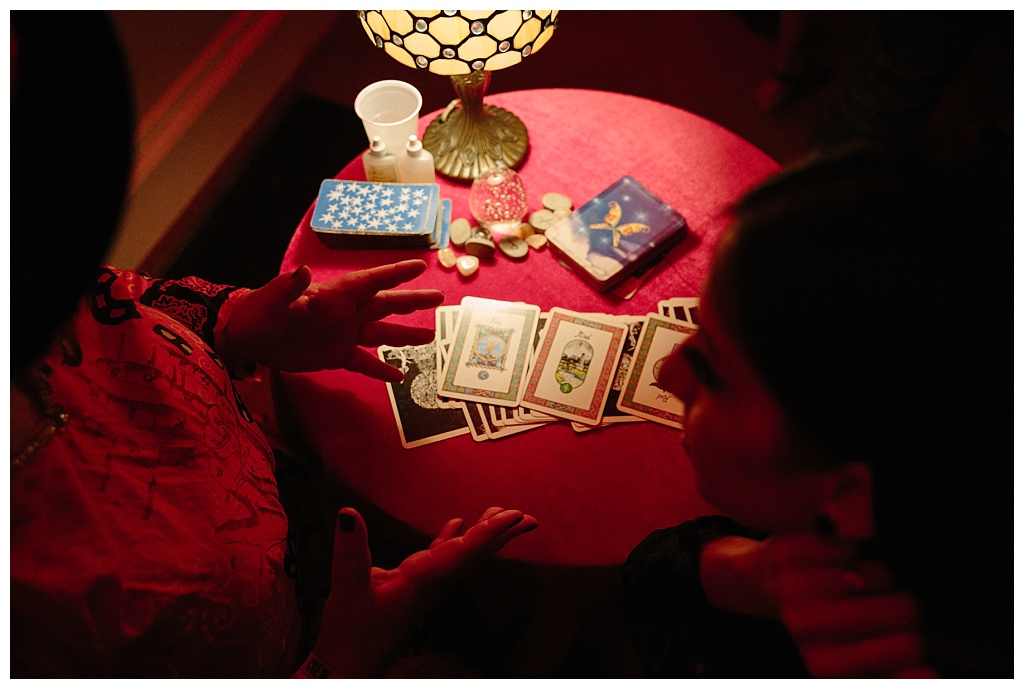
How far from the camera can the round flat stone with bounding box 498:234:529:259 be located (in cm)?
142

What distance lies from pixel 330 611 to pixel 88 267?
0.71 m

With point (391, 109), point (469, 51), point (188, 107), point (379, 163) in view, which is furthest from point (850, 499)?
point (188, 107)

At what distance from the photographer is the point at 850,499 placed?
24.9 inches

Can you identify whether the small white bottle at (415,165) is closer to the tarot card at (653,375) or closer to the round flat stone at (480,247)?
the round flat stone at (480,247)

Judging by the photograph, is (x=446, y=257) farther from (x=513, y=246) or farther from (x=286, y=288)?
(x=286, y=288)

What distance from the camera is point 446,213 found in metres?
1.49

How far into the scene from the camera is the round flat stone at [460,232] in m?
1.44

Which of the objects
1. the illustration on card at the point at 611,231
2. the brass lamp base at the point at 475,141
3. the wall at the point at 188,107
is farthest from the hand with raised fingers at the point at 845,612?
the wall at the point at 188,107

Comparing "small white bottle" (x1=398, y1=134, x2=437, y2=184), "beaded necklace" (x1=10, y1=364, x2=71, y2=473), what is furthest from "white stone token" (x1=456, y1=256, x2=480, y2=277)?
"beaded necklace" (x1=10, y1=364, x2=71, y2=473)

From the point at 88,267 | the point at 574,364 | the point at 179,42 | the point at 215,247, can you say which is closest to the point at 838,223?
the point at 88,267

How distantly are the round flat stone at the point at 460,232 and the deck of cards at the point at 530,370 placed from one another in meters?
→ 0.16

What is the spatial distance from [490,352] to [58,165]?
0.93 metres

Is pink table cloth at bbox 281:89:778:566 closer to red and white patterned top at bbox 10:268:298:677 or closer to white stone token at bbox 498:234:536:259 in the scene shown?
white stone token at bbox 498:234:536:259

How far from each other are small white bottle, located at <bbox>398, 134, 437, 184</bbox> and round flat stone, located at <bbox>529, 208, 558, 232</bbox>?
248mm
